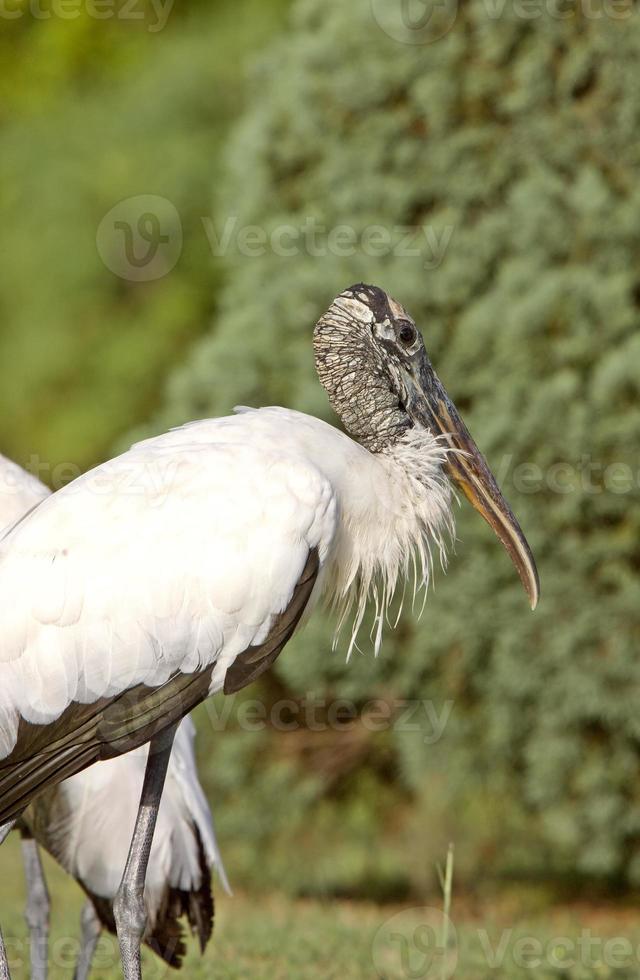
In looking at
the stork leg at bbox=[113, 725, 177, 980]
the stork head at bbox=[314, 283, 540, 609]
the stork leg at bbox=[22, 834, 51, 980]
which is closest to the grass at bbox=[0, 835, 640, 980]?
the stork leg at bbox=[22, 834, 51, 980]

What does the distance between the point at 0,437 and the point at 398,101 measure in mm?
5363

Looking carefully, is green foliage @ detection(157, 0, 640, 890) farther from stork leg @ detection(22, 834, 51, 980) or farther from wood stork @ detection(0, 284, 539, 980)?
wood stork @ detection(0, 284, 539, 980)

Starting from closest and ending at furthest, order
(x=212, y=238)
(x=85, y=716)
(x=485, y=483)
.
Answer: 1. (x=85, y=716)
2. (x=485, y=483)
3. (x=212, y=238)

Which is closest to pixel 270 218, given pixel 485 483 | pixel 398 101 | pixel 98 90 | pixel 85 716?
pixel 398 101

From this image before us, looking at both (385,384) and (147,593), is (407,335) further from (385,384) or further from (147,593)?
(147,593)

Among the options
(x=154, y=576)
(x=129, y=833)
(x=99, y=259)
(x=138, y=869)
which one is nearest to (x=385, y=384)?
(x=154, y=576)

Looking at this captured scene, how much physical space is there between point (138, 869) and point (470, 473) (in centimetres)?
139

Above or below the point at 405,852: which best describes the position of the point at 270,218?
above

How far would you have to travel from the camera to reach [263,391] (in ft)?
23.0

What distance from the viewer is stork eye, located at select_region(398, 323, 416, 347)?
4098 millimetres

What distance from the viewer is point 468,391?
6.58 metres

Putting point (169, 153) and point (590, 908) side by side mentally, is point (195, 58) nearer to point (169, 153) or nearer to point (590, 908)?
point (169, 153)

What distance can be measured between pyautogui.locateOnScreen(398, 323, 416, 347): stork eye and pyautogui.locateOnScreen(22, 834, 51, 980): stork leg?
2.02 metres

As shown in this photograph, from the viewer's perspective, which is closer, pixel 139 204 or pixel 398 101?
pixel 398 101
